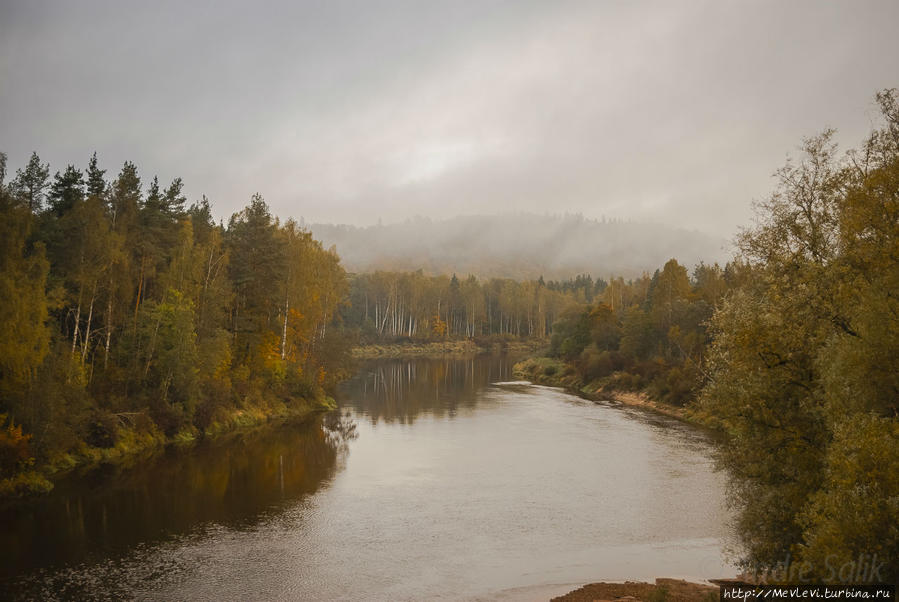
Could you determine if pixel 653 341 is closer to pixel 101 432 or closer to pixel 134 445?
pixel 134 445

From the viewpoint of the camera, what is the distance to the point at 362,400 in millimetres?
66688

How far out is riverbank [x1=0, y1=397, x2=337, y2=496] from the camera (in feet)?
96.3

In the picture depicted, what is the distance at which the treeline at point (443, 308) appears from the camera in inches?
5881

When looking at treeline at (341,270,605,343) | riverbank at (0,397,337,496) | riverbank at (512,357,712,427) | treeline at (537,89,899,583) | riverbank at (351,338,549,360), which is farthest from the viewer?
treeline at (341,270,605,343)

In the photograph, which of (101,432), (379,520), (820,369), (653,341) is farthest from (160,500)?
(653,341)

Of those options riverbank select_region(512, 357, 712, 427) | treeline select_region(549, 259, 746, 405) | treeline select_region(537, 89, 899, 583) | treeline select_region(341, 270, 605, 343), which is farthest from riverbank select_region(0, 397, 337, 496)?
treeline select_region(341, 270, 605, 343)

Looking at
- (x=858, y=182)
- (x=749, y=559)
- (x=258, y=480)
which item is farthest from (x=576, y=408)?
(x=858, y=182)

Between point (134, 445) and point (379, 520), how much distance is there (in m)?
19.9

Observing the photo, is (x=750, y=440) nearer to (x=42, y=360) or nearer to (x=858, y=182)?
(x=858, y=182)

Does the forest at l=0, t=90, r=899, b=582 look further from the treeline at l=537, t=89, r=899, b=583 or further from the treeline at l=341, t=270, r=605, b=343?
the treeline at l=341, t=270, r=605, b=343

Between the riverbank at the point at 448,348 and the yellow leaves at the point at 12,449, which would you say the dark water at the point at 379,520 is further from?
the riverbank at the point at 448,348

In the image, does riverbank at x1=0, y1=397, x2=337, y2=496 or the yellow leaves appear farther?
riverbank at x1=0, y1=397, x2=337, y2=496

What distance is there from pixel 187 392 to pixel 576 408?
37600 millimetres

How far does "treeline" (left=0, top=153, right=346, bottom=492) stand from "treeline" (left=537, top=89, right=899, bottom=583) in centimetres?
3179
